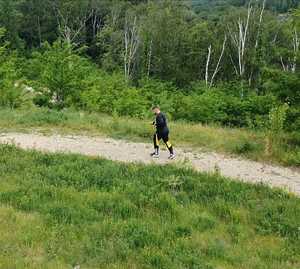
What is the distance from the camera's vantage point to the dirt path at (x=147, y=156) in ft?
43.7

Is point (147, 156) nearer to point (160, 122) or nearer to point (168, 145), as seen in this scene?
point (168, 145)

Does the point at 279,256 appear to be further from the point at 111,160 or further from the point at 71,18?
the point at 71,18

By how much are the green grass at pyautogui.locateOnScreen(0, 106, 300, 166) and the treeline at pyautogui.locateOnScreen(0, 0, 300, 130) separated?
1.42 m

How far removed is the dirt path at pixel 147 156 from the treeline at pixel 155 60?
2.65 m

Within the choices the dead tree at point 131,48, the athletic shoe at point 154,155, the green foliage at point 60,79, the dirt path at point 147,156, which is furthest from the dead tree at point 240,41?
the athletic shoe at point 154,155

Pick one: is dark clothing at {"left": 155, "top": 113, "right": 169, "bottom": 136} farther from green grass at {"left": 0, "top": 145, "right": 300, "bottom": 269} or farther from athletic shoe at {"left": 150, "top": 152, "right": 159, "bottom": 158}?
green grass at {"left": 0, "top": 145, "right": 300, "bottom": 269}

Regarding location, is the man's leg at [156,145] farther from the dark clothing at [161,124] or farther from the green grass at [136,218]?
the green grass at [136,218]

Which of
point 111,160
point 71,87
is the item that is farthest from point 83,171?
point 71,87

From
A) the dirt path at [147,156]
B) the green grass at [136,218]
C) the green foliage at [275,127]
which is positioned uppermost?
the green foliage at [275,127]

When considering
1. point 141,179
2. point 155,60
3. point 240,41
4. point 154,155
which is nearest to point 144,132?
point 154,155

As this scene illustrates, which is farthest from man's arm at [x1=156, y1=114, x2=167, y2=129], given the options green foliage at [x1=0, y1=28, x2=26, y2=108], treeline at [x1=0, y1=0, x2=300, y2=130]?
green foliage at [x1=0, y1=28, x2=26, y2=108]

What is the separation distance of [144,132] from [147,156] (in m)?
2.84

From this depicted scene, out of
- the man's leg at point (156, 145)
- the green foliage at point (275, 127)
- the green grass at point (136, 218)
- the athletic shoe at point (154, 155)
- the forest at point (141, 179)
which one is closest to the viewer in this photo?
the green grass at point (136, 218)

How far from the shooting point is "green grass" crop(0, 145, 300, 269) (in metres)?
7.99
